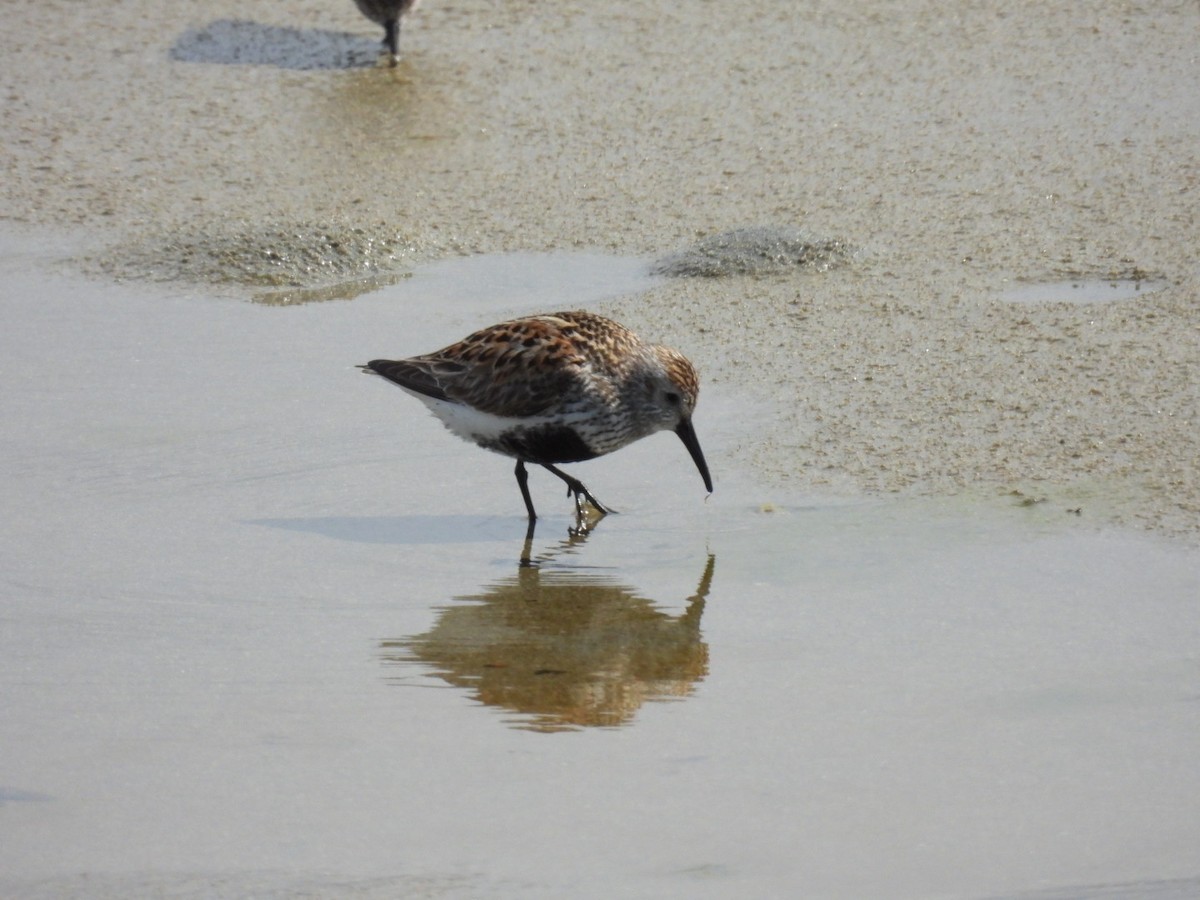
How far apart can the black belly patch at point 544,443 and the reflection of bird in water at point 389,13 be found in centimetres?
551

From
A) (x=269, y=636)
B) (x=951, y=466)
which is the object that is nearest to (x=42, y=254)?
(x=269, y=636)

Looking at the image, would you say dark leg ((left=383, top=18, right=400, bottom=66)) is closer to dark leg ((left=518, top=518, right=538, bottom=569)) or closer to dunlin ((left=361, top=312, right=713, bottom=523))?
dunlin ((left=361, top=312, right=713, bottom=523))

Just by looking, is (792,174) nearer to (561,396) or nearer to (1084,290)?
(1084,290)

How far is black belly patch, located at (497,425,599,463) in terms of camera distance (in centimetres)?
654

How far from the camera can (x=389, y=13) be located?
1129cm

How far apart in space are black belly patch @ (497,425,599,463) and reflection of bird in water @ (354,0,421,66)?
18.1 ft

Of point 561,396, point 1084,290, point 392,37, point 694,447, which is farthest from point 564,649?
point 392,37

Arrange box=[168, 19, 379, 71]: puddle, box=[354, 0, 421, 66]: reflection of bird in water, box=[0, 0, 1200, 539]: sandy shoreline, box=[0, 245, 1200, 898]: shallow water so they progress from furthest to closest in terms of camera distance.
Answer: box=[168, 19, 379, 71]: puddle < box=[354, 0, 421, 66]: reflection of bird in water < box=[0, 0, 1200, 539]: sandy shoreline < box=[0, 245, 1200, 898]: shallow water

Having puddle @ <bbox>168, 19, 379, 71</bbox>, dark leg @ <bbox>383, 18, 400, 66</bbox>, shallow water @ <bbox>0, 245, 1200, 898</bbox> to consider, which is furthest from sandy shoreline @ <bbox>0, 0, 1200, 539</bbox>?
shallow water @ <bbox>0, 245, 1200, 898</bbox>

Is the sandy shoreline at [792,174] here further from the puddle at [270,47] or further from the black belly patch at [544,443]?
the black belly patch at [544,443]

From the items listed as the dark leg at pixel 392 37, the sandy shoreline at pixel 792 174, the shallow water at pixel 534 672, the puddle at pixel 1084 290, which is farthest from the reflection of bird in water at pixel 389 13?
the puddle at pixel 1084 290

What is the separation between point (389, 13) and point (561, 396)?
5491 mm

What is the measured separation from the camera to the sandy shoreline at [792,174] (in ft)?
22.8

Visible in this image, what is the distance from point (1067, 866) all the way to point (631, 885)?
99 centimetres
